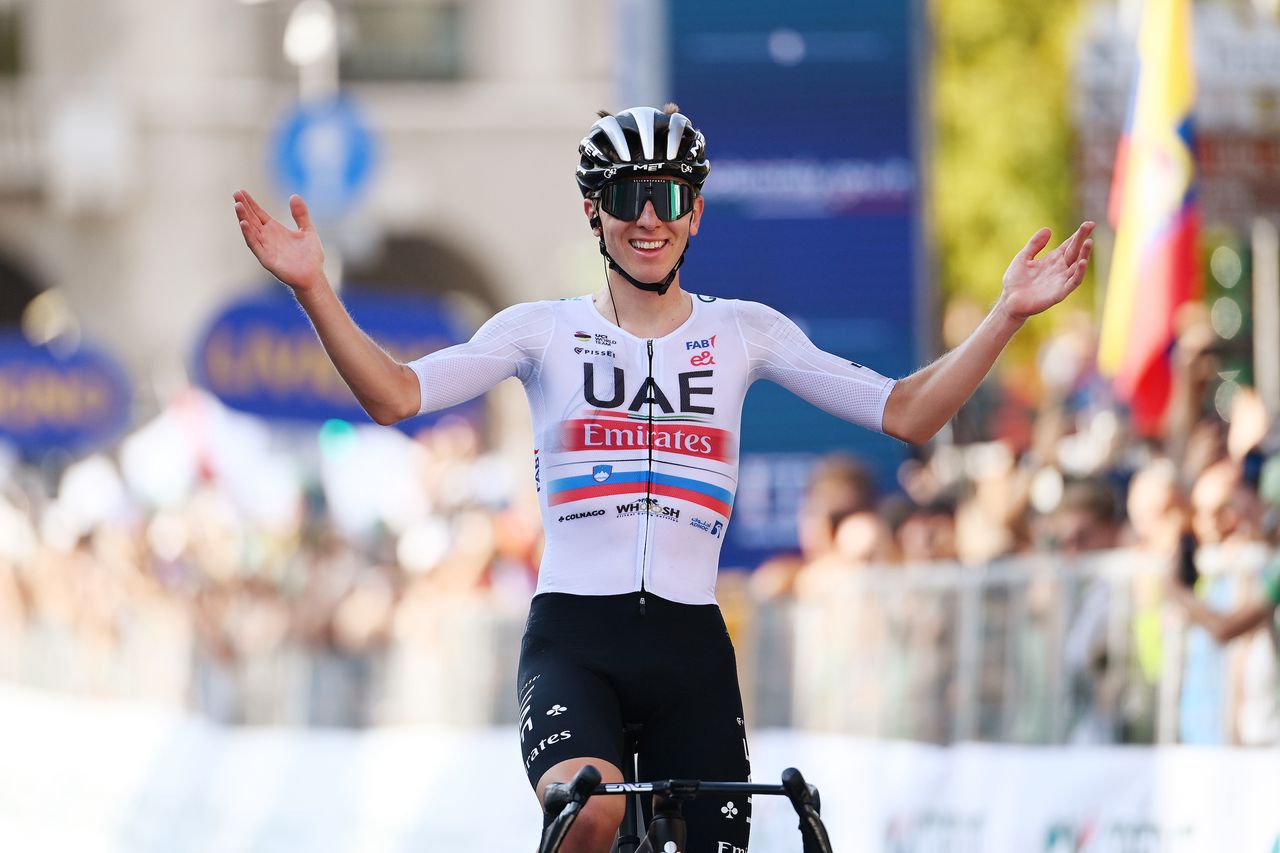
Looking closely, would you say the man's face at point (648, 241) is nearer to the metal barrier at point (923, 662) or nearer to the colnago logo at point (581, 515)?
the colnago logo at point (581, 515)

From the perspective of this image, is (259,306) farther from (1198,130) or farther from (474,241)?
(474,241)

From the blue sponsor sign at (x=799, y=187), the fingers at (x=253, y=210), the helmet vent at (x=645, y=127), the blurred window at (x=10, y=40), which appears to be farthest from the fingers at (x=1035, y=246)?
the blurred window at (x=10, y=40)

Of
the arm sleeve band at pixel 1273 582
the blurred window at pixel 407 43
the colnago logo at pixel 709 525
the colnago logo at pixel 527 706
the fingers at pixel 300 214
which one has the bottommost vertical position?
the colnago logo at pixel 527 706

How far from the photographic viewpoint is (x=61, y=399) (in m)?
26.2

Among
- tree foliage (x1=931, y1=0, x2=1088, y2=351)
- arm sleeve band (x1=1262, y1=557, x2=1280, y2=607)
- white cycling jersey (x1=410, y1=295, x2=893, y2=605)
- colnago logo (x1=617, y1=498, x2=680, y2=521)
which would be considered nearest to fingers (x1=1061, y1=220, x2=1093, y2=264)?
white cycling jersey (x1=410, y1=295, x2=893, y2=605)

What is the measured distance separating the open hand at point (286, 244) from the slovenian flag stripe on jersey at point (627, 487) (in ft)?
2.75

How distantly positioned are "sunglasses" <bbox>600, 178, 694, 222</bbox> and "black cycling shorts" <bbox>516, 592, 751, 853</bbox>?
0.95m

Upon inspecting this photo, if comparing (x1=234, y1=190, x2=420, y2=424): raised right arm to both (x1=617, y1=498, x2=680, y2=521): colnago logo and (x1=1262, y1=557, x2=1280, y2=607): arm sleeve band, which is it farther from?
(x1=1262, y1=557, x2=1280, y2=607): arm sleeve band

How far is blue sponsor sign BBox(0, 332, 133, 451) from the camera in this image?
26.0m

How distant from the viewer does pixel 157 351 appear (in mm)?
41000

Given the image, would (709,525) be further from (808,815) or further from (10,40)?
(10,40)

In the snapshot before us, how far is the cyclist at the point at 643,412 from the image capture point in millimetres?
6512

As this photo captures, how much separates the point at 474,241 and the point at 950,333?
21.6 meters

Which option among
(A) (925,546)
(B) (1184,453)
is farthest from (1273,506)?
(A) (925,546)
